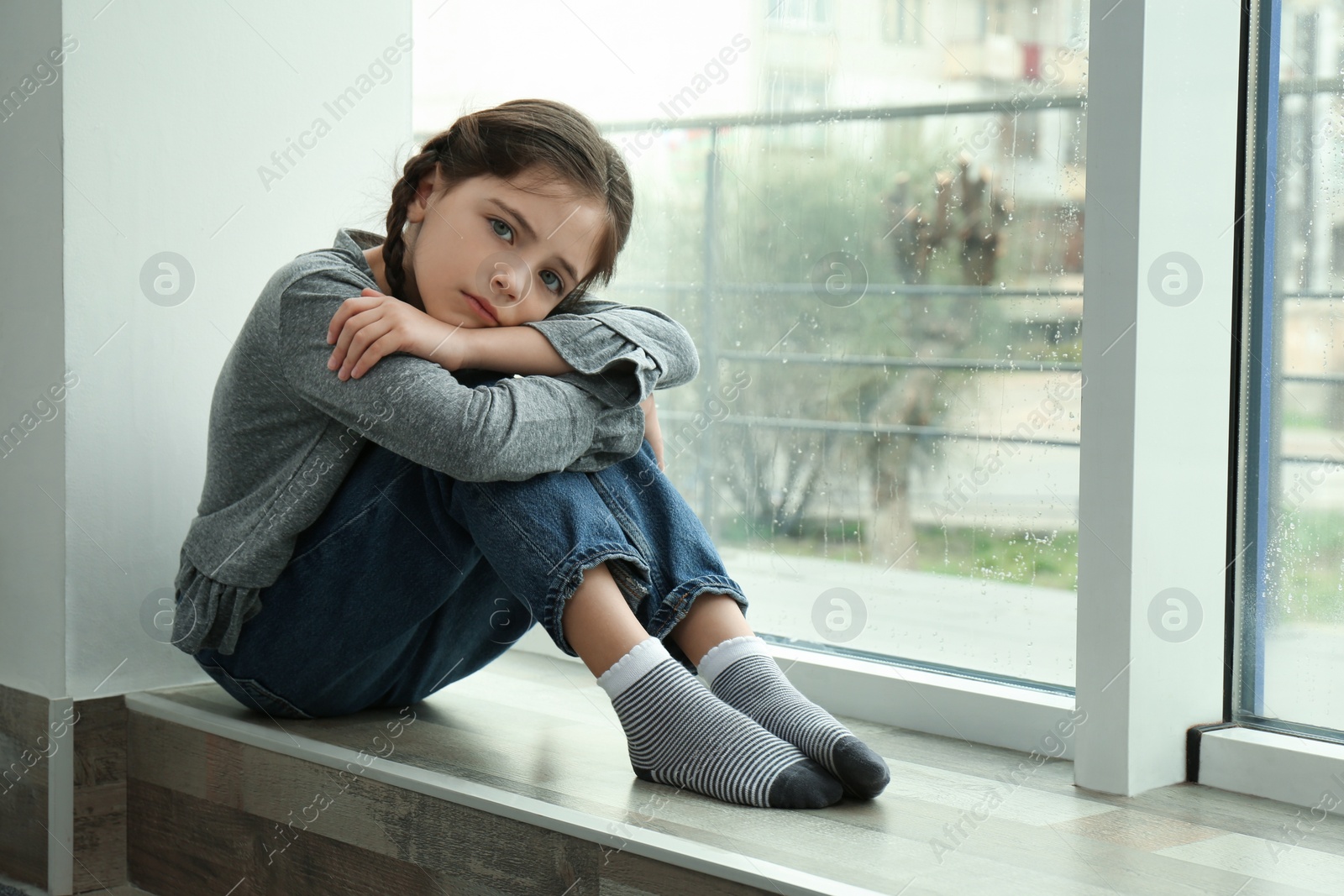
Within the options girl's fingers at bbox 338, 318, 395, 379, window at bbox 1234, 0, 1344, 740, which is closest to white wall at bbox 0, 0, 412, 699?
girl's fingers at bbox 338, 318, 395, 379

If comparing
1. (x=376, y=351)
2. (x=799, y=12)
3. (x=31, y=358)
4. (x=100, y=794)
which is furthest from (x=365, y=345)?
(x=799, y=12)

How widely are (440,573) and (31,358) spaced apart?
559mm

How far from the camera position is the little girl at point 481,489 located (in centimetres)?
88

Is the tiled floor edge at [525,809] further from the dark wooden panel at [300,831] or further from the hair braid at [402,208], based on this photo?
the hair braid at [402,208]

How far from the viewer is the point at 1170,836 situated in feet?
2.79

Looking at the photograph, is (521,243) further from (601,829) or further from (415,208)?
(601,829)

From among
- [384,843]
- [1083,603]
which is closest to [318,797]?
[384,843]

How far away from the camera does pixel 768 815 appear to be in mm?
828

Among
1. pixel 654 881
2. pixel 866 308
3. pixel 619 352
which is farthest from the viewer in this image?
pixel 866 308

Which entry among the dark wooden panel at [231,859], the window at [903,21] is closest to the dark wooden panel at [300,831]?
the dark wooden panel at [231,859]

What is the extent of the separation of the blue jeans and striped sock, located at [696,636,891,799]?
4 centimetres

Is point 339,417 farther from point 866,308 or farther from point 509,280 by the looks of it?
point 866,308

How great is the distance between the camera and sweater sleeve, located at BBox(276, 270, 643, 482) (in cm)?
88

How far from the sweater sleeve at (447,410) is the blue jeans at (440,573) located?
28 millimetres
